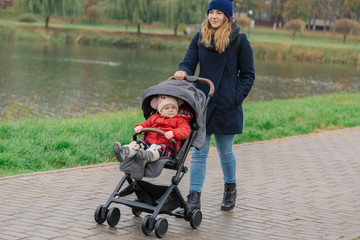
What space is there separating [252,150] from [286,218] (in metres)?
3.38

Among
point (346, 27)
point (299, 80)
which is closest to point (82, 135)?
point (299, 80)

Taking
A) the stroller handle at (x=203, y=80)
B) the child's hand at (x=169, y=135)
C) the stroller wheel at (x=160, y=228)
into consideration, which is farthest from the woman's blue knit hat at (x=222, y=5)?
the stroller wheel at (x=160, y=228)

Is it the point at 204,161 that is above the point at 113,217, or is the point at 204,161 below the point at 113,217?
above

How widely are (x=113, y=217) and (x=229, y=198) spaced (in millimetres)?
1272

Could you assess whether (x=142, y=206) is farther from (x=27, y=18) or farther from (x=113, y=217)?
(x=27, y=18)

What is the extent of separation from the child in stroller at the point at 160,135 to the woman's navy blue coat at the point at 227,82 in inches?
14.3

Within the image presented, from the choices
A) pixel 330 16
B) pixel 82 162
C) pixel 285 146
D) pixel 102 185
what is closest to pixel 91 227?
pixel 102 185

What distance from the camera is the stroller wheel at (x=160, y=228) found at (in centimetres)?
458

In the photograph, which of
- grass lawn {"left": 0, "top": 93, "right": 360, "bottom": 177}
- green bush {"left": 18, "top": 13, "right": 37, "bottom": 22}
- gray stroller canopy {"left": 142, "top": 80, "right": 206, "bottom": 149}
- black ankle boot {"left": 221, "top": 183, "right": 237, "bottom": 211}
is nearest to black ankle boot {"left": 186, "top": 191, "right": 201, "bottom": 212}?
black ankle boot {"left": 221, "top": 183, "right": 237, "bottom": 211}

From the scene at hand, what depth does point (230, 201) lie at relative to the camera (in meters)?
5.57

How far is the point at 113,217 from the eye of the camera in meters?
4.80

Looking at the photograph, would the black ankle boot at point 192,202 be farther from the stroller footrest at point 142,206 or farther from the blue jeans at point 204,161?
the stroller footrest at point 142,206

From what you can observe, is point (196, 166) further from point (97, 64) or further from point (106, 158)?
point (97, 64)

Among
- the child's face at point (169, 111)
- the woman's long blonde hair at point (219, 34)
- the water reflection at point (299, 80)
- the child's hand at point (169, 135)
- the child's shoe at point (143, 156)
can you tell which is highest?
the woman's long blonde hair at point (219, 34)
